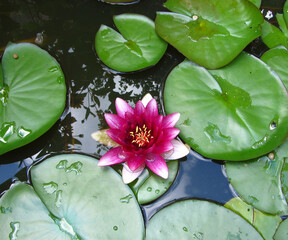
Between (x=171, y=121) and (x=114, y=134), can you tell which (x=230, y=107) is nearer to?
(x=171, y=121)

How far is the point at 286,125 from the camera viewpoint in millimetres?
1775

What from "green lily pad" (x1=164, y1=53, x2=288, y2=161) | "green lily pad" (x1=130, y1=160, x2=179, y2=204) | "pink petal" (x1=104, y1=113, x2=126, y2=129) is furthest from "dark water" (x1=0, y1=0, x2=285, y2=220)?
"pink petal" (x1=104, y1=113, x2=126, y2=129)

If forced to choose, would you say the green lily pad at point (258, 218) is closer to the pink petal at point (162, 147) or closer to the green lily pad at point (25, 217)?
the pink petal at point (162, 147)

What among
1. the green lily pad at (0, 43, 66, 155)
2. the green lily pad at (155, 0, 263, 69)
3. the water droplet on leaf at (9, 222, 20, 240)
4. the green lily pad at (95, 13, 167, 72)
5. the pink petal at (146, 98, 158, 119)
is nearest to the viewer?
the water droplet on leaf at (9, 222, 20, 240)

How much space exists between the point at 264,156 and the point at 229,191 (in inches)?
14.3

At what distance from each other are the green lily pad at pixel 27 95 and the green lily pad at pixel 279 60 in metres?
1.66

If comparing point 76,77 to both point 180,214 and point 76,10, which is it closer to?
point 76,10

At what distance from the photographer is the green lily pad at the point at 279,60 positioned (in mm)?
2002

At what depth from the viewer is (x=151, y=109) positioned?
171 centimetres

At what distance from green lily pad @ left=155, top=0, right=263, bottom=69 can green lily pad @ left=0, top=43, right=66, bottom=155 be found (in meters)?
0.98

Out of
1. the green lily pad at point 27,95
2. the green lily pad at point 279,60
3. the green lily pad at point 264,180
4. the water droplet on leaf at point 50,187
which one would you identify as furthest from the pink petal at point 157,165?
the green lily pad at point 279,60

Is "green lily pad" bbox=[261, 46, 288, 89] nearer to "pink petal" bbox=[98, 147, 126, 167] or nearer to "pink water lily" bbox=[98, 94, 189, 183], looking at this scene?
"pink water lily" bbox=[98, 94, 189, 183]

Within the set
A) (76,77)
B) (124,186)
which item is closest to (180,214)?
(124,186)

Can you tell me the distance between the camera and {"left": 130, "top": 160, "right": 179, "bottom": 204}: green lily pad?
173cm
